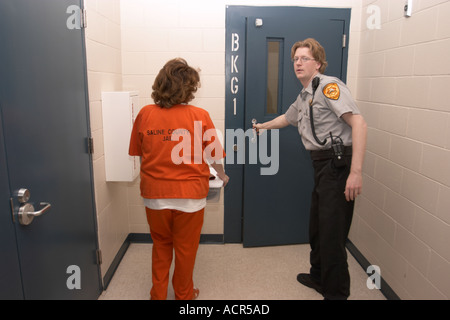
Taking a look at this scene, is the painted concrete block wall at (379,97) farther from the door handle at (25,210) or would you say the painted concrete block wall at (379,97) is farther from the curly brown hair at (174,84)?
the door handle at (25,210)

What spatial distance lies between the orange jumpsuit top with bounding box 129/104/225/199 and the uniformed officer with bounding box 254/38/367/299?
625mm

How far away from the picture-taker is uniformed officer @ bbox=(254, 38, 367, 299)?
2043 mm

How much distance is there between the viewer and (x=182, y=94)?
6.38ft

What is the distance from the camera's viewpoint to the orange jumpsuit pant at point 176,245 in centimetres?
212

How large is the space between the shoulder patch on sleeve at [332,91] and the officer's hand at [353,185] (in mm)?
449

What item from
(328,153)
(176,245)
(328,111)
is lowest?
(176,245)

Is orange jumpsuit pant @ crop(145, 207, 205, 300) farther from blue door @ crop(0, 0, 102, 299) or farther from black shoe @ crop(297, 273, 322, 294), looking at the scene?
black shoe @ crop(297, 273, 322, 294)

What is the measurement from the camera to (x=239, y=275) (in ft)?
9.06

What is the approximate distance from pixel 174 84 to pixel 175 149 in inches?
13.7

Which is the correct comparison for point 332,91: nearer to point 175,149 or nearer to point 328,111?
point 328,111

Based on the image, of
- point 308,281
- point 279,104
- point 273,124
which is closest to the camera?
point 308,281

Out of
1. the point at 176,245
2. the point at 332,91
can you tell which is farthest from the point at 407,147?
the point at 176,245

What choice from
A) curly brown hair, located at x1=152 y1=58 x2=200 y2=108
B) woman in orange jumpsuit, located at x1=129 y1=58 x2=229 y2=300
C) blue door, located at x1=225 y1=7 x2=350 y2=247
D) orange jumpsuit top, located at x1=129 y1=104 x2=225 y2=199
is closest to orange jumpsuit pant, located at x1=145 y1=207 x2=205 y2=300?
woman in orange jumpsuit, located at x1=129 y1=58 x2=229 y2=300

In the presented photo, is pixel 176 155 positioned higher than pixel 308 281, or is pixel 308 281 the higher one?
pixel 176 155
